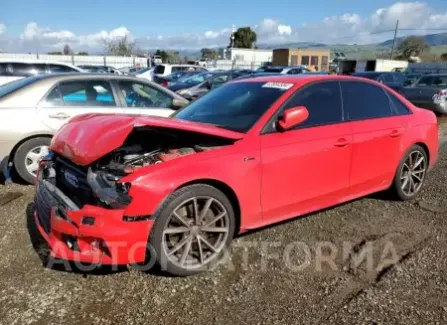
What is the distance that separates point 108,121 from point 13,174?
3.14m

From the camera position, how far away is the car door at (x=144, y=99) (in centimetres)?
595

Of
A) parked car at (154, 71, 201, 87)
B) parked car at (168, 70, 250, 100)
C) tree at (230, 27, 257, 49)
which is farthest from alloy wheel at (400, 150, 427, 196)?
tree at (230, 27, 257, 49)

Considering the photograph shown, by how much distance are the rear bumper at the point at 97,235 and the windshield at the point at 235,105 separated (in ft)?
4.17

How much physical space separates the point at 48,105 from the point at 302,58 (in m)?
53.1

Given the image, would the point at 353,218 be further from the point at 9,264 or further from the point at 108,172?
the point at 9,264

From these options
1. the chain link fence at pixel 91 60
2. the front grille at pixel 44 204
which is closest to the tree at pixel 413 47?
the chain link fence at pixel 91 60

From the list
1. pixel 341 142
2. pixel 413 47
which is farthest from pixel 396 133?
pixel 413 47

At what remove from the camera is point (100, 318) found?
268 cm

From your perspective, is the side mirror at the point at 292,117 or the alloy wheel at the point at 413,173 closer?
the side mirror at the point at 292,117

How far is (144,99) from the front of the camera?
6.15m

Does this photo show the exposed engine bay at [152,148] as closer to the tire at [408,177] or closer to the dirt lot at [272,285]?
the dirt lot at [272,285]

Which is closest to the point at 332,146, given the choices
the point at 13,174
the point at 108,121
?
the point at 108,121

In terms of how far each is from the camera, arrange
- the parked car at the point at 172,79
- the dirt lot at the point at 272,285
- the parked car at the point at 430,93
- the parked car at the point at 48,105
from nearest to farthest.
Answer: the dirt lot at the point at 272,285 → the parked car at the point at 48,105 → the parked car at the point at 430,93 → the parked car at the point at 172,79

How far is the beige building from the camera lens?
174 ft
